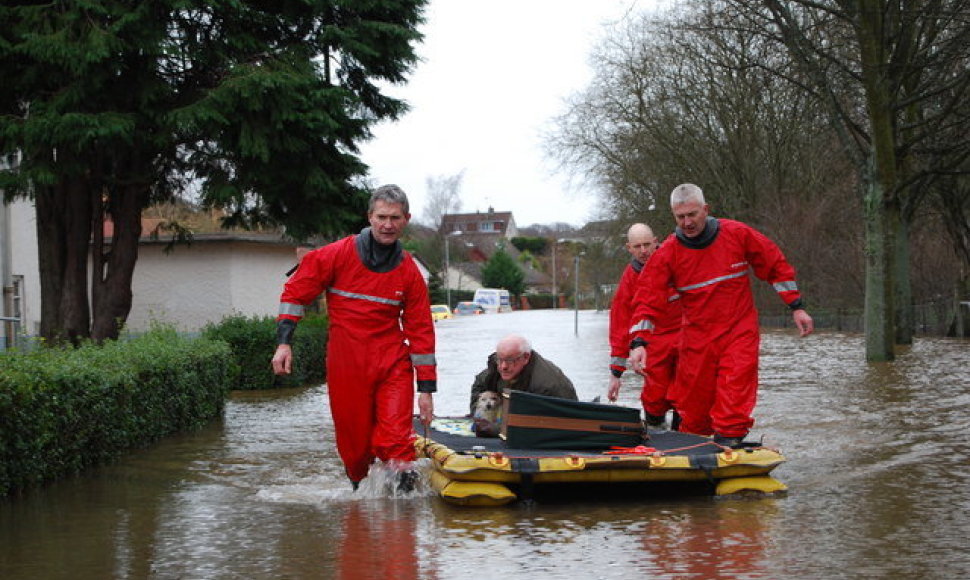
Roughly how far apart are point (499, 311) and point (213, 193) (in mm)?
82616

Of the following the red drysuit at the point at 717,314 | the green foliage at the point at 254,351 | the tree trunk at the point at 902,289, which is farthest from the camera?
the tree trunk at the point at 902,289

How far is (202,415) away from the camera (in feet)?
43.1

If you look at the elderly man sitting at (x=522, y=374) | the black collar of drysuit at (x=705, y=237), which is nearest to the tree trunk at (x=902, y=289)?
the black collar of drysuit at (x=705, y=237)

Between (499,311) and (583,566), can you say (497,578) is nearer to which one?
(583,566)

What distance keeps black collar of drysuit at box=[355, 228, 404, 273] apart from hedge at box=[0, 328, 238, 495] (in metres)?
2.26

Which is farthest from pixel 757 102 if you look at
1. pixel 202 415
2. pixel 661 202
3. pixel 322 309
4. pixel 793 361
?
pixel 202 415

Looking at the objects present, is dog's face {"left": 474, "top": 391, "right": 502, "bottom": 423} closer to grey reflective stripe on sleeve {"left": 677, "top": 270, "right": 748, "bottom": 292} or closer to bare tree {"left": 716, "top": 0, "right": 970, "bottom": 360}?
grey reflective stripe on sleeve {"left": 677, "top": 270, "right": 748, "bottom": 292}

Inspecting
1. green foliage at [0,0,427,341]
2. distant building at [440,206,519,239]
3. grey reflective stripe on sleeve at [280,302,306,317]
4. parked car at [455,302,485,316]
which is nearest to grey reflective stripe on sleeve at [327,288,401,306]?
grey reflective stripe on sleeve at [280,302,306,317]

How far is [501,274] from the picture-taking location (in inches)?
4700

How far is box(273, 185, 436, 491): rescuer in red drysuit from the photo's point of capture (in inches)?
322

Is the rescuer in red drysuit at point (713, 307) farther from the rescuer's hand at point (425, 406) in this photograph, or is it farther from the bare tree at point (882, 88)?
the bare tree at point (882, 88)

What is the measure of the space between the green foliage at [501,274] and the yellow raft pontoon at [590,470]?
365 feet

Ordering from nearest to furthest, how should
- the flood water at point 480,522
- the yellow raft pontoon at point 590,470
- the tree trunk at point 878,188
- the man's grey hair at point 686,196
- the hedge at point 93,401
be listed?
the flood water at point 480,522 < the yellow raft pontoon at point 590,470 < the hedge at point 93,401 < the man's grey hair at point 686,196 < the tree trunk at point 878,188

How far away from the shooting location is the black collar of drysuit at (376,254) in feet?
27.1
